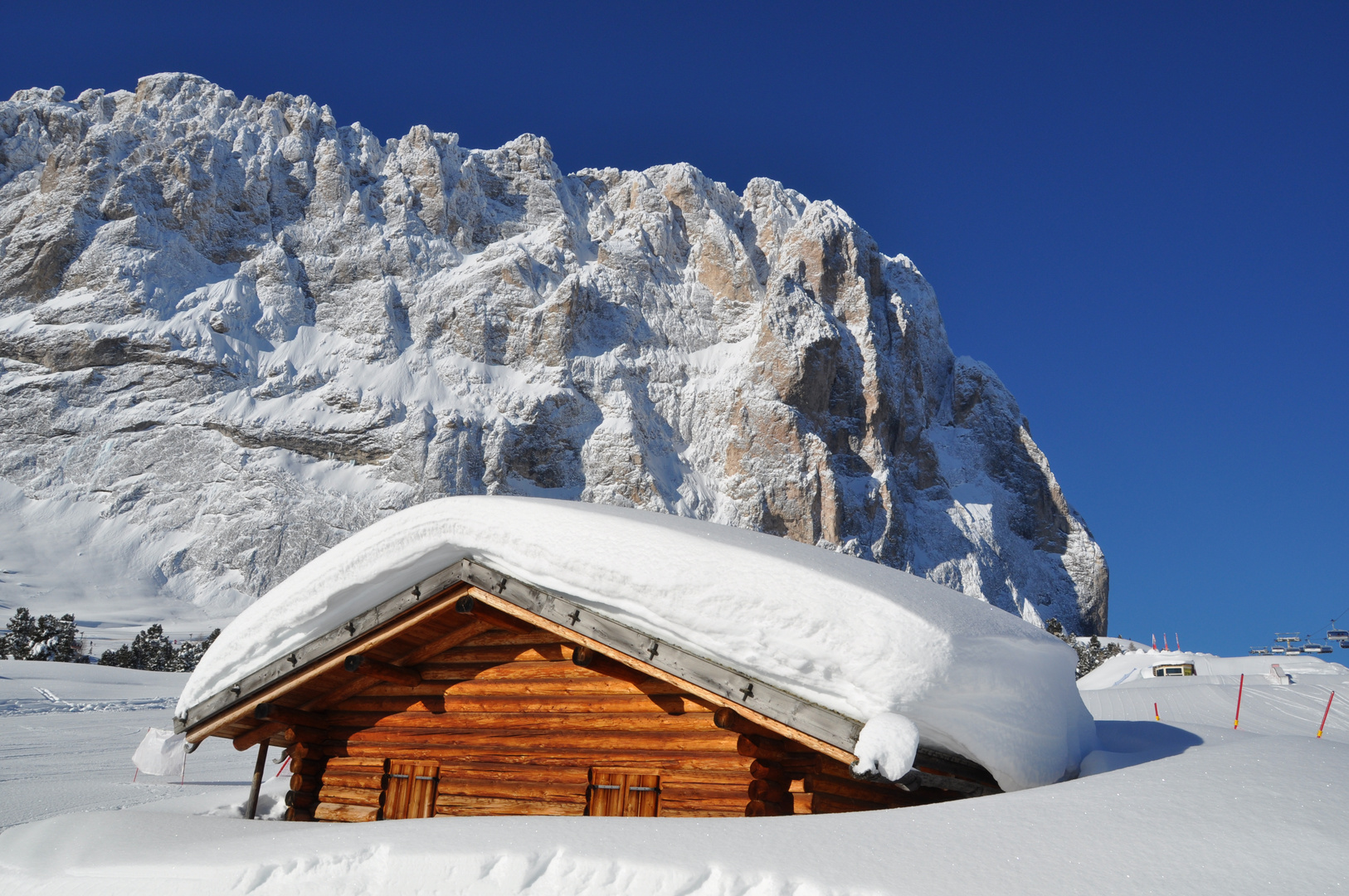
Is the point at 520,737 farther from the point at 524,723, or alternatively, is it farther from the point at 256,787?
the point at 256,787

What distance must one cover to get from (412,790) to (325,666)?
46.9 inches

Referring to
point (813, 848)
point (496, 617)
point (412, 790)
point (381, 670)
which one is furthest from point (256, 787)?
point (813, 848)

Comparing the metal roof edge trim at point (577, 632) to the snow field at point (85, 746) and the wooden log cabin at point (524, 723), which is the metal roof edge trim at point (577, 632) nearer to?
the wooden log cabin at point (524, 723)

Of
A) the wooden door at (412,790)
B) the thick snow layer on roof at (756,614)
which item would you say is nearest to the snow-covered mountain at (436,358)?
the wooden door at (412,790)

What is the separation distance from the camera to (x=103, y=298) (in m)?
82.3

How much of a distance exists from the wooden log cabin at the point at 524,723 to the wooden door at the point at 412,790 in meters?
0.01

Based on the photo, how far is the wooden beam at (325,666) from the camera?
5465 mm

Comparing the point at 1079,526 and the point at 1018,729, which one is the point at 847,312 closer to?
the point at 1079,526

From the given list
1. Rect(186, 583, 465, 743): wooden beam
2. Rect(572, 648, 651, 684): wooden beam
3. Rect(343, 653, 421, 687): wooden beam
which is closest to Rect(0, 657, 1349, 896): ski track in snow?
Rect(186, 583, 465, 743): wooden beam

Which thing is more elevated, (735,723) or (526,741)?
(735,723)

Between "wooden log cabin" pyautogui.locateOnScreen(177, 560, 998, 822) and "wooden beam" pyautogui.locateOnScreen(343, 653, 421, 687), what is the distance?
1cm

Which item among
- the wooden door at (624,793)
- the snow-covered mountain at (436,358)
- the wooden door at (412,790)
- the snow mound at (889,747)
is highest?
the snow-covered mountain at (436,358)

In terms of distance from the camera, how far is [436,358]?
89.9 metres

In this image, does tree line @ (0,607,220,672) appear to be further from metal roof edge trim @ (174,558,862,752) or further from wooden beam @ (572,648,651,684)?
wooden beam @ (572,648,651,684)
